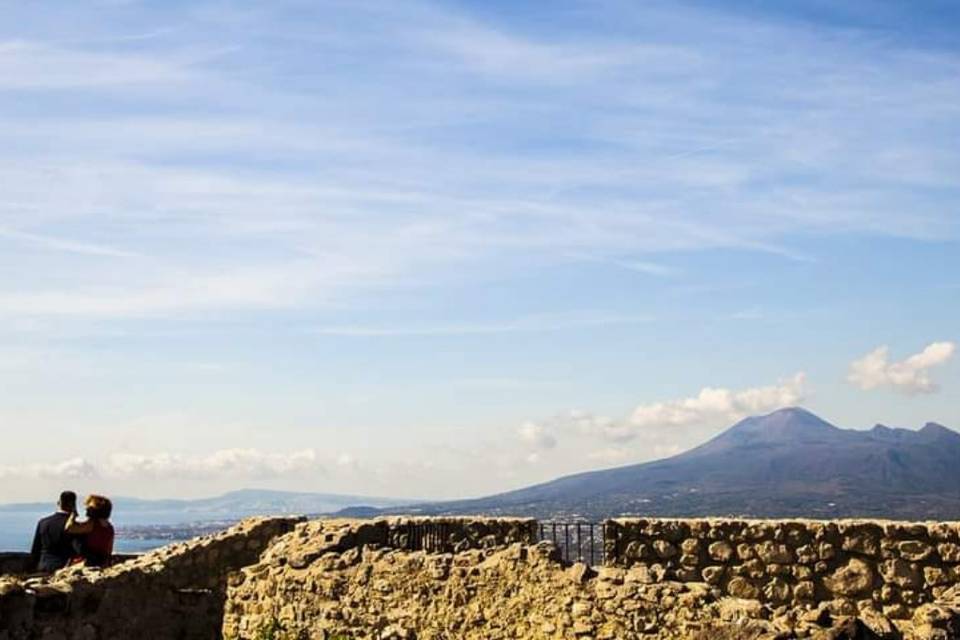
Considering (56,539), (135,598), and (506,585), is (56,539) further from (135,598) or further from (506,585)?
(506,585)

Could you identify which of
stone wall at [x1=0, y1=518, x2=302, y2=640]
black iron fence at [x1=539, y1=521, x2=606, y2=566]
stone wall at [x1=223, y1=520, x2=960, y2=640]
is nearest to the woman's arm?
stone wall at [x1=0, y1=518, x2=302, y2=640]

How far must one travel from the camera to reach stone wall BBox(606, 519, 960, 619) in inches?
730

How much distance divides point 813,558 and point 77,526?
32.2 feet

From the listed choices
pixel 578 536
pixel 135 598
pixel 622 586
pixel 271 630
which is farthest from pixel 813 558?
pixel 135 598

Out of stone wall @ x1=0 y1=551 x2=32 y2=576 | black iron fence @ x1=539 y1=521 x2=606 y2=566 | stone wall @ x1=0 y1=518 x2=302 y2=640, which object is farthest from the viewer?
stone wall @ x1=0 y1=551 x2=32 y2=576

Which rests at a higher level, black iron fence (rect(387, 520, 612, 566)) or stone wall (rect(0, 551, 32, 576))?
black iron fence (rect(387, 520, 612, 566))

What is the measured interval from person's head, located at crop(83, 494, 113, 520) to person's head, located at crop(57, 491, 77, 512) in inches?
7.0

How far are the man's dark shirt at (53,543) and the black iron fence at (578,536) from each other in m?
6.41

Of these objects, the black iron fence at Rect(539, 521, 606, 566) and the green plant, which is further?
the black iron fence at Rect(539, 521, 606, 566)

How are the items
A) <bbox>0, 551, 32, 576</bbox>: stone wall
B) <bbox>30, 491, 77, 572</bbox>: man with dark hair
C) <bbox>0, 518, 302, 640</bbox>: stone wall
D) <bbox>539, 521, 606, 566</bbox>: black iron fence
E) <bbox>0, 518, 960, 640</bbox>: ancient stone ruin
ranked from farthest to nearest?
<bbox>0, 551, 32, 576</bbox>: stone wall, <bbox>539, 521, 606, 566</bbox>: black iron fence, <bbox>30, 491, 77, 572</bbox>: man with dark hair, <bbox>0, 518, 960, 640</bbox>: ancient stone ruin, <bbox>0, 518, 302, 640</bbox>: stone wall

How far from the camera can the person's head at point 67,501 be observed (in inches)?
691

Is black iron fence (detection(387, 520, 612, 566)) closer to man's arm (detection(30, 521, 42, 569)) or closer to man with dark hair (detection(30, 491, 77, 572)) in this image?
man with dark hair (detection(30, 491, 77, 572))

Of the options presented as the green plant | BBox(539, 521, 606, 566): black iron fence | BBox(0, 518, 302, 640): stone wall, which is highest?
BBox(539, 521, 606, 566): black iron fence

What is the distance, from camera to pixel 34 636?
548 inches
